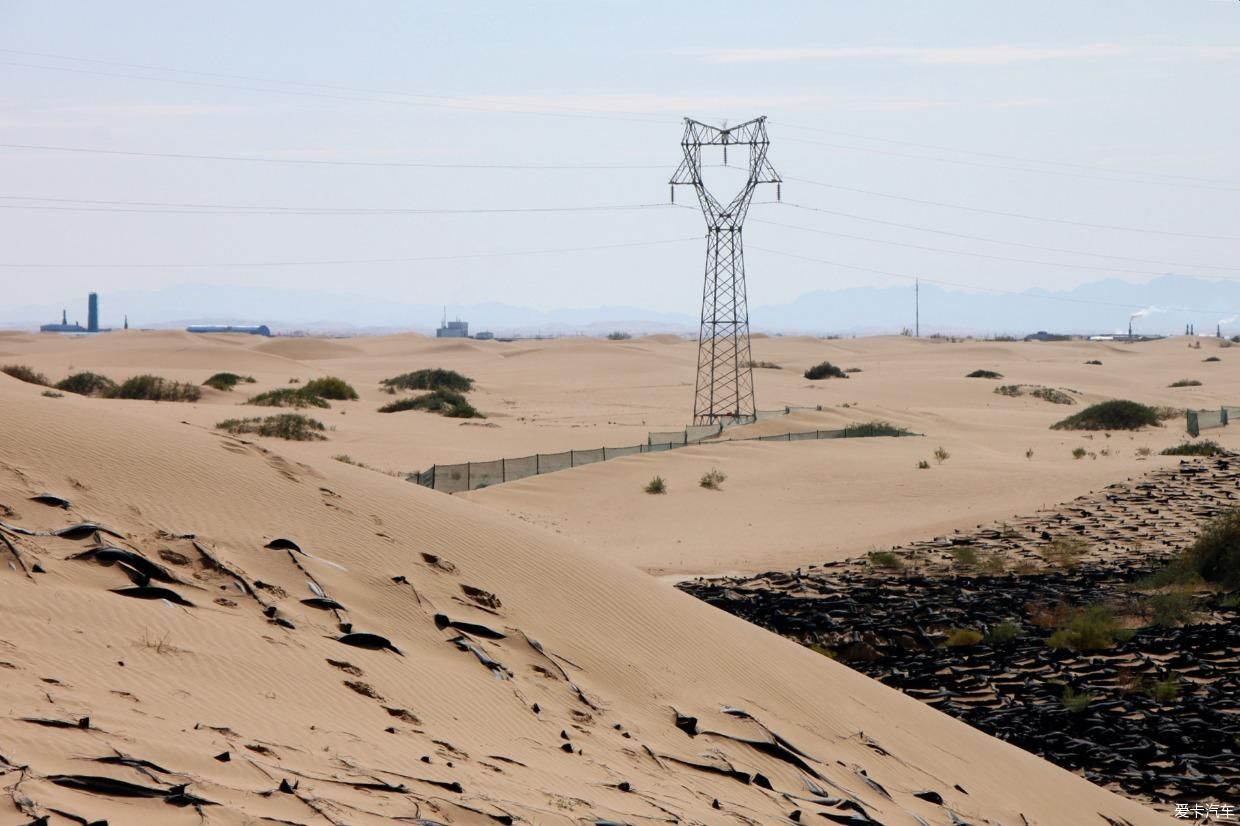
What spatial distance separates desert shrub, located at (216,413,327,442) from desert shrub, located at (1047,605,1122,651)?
27.9 metres

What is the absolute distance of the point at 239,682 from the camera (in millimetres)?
8852

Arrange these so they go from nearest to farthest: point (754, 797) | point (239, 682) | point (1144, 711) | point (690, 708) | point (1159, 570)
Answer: point (239, 682) < point (754, 797) < point (690, 708) < point (1144, 711) < point (1159, 570)

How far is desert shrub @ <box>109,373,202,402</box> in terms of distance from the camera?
54.9 m

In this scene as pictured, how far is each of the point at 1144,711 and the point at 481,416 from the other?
44.8 meters

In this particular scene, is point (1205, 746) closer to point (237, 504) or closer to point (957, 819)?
point (957, 819)

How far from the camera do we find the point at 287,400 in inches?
2226

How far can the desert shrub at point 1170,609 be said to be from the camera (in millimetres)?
18672

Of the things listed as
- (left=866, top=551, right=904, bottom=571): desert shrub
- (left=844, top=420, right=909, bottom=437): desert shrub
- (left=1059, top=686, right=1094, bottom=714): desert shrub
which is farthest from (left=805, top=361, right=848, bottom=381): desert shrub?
(left=1059, top=686, right=1094, bottom=714): desert shrub

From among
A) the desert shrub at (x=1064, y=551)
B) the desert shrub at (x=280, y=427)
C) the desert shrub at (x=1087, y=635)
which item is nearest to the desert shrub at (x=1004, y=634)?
the desert shrub at (x=1087, y=635)

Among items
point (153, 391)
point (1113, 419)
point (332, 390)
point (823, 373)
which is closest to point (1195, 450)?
point (1113, 419)

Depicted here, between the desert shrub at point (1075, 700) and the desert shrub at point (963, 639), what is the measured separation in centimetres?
255

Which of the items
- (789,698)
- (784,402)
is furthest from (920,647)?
(784,402)

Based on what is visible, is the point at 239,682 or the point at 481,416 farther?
the point at 481,416

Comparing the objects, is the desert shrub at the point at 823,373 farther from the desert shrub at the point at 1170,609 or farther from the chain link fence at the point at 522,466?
the desert shrub at the point at 1170,609
